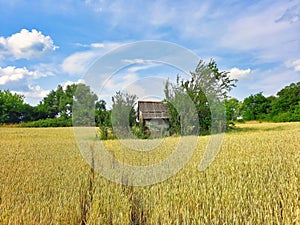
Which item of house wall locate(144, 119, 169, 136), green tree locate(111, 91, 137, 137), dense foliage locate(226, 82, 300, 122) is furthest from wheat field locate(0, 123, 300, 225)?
dense foliage locate(226, 82, 300, 122)

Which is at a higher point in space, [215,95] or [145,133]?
[215,95]

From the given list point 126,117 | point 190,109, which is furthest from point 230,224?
point 190,109

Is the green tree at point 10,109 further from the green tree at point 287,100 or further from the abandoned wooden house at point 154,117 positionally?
the green tree at point 287,100

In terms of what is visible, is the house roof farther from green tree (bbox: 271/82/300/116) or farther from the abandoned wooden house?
green tree (bbox: 271/82/300/116)

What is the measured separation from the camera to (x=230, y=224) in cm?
235

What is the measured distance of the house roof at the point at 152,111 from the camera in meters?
18.2

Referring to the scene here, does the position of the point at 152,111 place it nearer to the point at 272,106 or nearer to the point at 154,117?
the point at 154,117

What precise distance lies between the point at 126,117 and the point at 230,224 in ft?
45.1

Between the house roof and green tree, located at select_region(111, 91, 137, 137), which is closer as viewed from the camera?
green tree, located at select_region(111, 91, 137, 137)

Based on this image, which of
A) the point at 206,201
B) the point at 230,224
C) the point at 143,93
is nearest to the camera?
the point at 230,224

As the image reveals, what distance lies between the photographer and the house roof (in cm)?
1820

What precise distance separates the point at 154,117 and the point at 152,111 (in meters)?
1.01

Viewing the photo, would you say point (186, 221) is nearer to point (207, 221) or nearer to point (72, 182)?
point (207, 221)

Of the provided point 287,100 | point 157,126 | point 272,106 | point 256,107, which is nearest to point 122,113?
point 157,126
